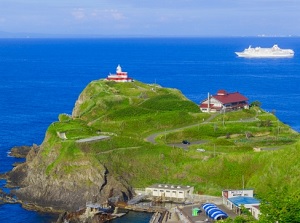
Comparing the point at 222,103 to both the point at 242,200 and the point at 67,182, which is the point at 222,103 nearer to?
the point at 67,182

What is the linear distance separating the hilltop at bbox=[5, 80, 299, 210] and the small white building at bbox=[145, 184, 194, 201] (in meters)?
1.76

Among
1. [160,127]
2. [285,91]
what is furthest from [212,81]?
[160,127]

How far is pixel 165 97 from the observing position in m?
109

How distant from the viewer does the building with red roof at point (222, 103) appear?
340 feet

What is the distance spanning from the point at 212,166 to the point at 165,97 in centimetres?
3397

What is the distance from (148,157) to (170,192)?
319 inches

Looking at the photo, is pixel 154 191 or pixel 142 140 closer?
pixel 154 191

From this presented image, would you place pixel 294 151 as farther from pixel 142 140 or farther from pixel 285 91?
pixel 285 91

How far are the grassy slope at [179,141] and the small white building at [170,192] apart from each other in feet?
6.12

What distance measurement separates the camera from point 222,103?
339ft

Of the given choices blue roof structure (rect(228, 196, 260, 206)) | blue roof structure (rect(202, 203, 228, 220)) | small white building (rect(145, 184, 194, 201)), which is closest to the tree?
blue roof structure (rect(202, 203, 228, 220))

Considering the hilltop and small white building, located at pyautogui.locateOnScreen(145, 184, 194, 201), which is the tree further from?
small white building, located at pyautogui.locateOnScreen(145, 184, 194, 201)

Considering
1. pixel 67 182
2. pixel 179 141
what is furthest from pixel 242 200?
pixel 179 141

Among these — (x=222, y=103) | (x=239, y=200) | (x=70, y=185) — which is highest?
(x=222, y=103)
